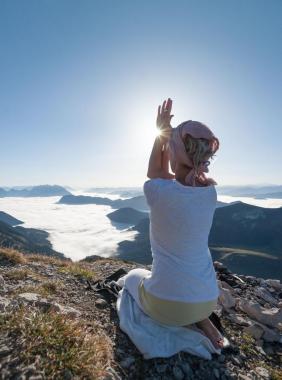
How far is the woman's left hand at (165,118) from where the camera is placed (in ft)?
15.5

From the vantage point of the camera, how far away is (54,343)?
154 inches

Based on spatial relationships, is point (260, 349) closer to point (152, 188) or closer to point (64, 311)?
point (64, 311)

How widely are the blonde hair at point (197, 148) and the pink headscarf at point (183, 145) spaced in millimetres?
50

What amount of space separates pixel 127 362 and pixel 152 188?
274 cm

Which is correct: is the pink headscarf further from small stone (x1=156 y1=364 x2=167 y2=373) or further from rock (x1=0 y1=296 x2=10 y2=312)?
rock (x1=0 y1=296 x2=10 y2=312)

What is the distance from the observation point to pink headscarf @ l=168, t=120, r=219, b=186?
170 inches

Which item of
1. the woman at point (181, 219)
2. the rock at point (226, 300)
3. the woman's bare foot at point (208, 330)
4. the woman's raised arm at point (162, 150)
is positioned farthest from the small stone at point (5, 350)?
the rock at point (226, 300)

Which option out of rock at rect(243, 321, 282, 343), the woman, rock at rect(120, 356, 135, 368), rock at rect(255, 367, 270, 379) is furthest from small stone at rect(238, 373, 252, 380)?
rock at rect(243, 321, 282, 343)

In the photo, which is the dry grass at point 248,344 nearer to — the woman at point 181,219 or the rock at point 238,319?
the rock at point 238,319

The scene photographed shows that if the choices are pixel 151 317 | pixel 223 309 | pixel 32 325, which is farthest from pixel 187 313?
pixel 223 309

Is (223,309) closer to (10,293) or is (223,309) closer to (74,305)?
(74,305)

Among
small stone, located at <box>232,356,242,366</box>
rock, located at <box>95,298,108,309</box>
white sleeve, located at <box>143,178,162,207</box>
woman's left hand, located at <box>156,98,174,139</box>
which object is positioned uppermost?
woman's left hand, located at <box>156,98,174,139</box>

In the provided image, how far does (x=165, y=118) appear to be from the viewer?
4.79 meters

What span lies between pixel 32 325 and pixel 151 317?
2118 mm
